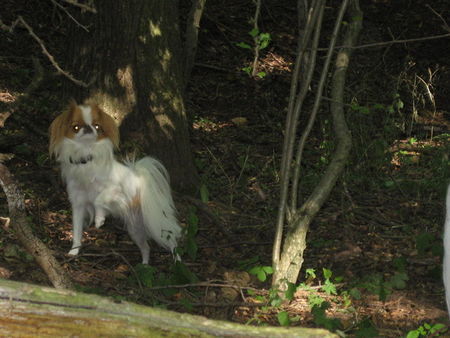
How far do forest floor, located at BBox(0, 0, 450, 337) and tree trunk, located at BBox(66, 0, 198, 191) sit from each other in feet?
1.79

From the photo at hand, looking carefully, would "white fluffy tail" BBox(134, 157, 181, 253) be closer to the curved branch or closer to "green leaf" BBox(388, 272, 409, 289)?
Result: the curved branch

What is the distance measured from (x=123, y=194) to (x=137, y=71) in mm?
1216

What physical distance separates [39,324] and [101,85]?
3.74 m

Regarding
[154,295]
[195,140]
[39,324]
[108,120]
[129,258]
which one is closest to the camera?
[39,324]

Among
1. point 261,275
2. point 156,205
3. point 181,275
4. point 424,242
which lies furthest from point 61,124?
point 424,242

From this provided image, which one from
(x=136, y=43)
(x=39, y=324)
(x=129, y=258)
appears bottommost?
(x=129, y=258)

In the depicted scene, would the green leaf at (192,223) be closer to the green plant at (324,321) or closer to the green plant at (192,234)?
the green plant at (192,234)

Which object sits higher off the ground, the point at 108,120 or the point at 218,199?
the point at 108,120

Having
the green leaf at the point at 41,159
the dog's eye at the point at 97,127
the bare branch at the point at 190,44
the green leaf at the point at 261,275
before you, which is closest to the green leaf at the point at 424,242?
→ the green leaf at the point at 261,275

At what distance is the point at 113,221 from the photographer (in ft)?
19.5

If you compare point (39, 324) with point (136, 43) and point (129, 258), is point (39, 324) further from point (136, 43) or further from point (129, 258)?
point (136, 43)

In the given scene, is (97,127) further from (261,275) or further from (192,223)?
(261,275)

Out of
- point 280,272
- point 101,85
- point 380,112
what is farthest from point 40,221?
point 380,112

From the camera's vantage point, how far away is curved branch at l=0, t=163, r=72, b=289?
390 cm
